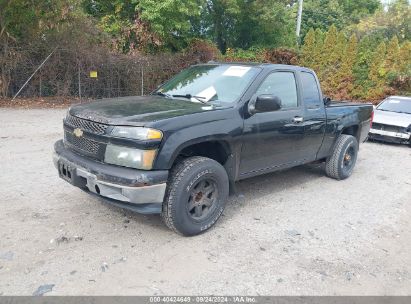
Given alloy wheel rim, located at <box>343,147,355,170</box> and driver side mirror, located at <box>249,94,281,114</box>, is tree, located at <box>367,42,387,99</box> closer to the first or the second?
alloy wheel rim, located at <box>343,147,355,170</box>

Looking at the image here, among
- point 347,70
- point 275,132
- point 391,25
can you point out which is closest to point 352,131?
point 275,132

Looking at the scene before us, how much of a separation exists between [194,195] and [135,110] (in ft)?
3.61

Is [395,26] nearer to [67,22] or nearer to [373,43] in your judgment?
[373,43]

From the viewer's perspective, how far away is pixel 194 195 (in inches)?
160

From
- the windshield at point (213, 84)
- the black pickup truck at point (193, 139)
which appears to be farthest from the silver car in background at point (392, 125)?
the windshield at point (213, 84)

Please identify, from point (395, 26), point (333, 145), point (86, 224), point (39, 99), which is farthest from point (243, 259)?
point (395, 26)

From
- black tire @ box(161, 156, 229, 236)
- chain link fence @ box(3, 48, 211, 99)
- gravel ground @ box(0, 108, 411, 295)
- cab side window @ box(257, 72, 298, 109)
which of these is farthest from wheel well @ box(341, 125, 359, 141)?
chain link fence @ box(3, 48, 211, 99)

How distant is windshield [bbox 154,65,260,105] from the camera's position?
463 centimetres

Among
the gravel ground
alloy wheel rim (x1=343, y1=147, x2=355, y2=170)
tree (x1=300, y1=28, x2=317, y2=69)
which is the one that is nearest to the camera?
the gravel ground

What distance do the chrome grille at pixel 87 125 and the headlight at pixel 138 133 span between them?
20 cm

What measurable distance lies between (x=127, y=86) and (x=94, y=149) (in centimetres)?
1248

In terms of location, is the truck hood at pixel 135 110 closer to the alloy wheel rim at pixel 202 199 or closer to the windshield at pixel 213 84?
the windshield at pixel 213 84

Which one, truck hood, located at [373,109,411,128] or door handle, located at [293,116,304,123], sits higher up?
door handle, located at [293,116,304,123]

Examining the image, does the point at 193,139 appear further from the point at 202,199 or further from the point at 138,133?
the point at 202,199
